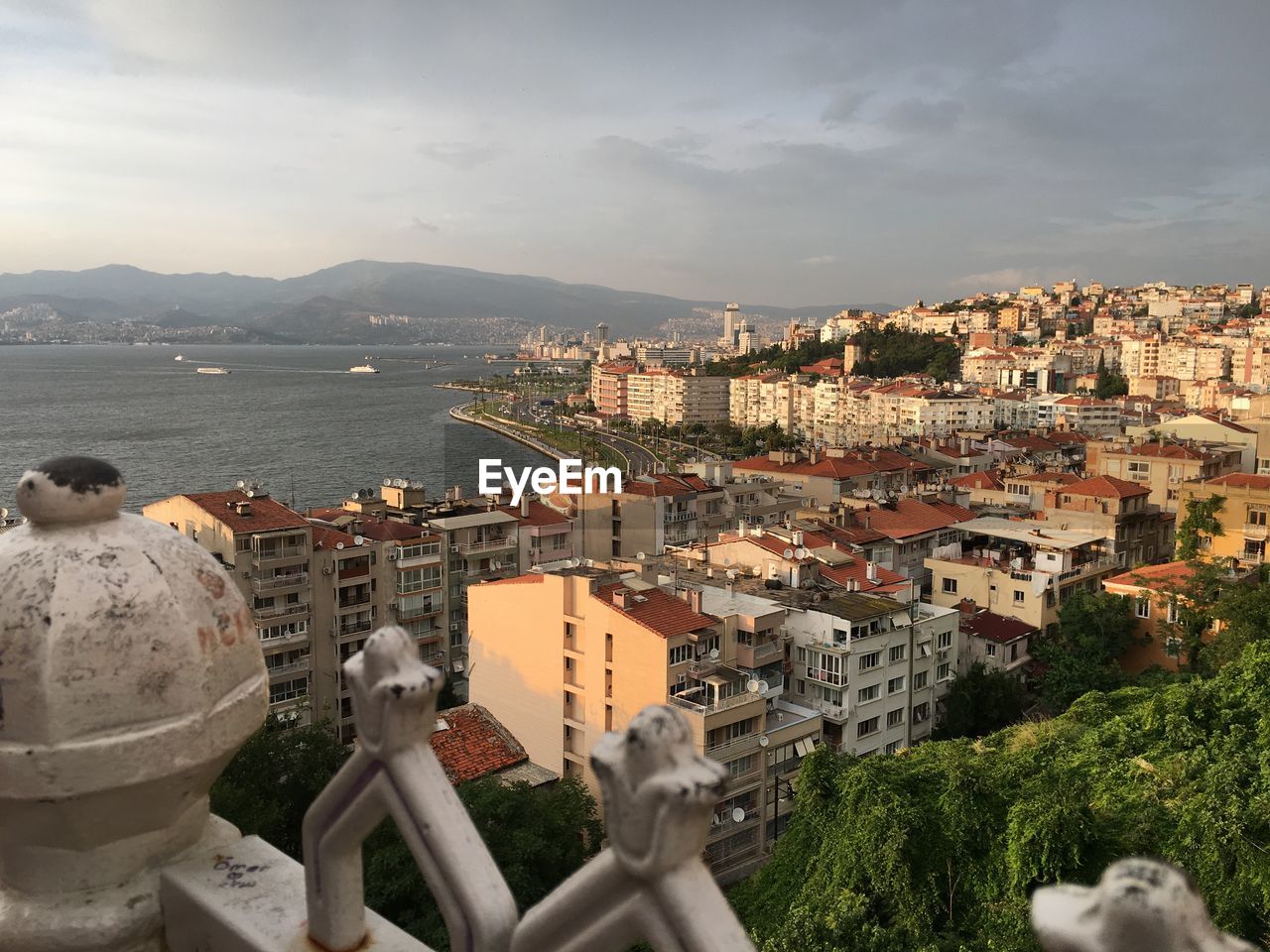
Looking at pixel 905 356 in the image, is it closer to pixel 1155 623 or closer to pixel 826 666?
pixel 1155 623

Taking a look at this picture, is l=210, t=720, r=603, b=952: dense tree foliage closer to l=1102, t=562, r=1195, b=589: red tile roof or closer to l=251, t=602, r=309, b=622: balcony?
l=251, t=602, r=309, b=622: balcony

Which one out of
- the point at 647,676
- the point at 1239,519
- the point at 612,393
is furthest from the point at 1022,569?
the point at 612,393

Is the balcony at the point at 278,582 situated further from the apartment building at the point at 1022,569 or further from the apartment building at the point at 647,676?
the apartment building at the point at 1022,569

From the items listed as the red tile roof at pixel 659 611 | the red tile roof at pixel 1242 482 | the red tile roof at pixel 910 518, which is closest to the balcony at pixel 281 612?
the red tile roof at pixel 659 611

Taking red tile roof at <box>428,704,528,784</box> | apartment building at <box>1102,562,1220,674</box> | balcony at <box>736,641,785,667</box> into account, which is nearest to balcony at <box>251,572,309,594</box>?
red tile roof at <box>428,704,528,784</box>

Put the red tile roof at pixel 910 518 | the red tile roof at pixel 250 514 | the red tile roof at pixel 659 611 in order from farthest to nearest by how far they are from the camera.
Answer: the red tile roof at pixel 910 518 < the red tile roof at pixel 250 514 < the red tile roof at pixel 659 611

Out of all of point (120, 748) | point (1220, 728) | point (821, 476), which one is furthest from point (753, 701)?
point (821, 476)
